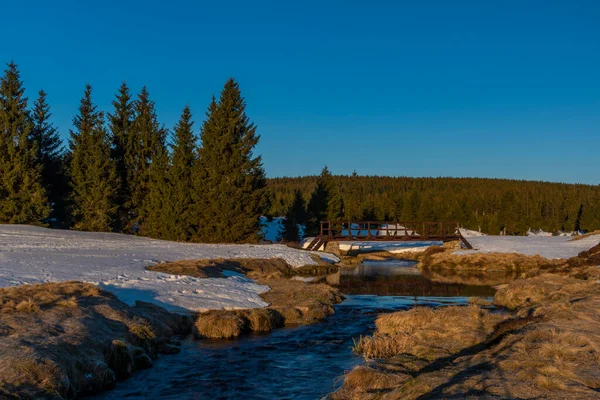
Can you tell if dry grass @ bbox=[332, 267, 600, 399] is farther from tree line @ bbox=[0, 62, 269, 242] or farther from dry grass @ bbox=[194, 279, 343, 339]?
tree line @ bbox=[0, 62, 269, 242]

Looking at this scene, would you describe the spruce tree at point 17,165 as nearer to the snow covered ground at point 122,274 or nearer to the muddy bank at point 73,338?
the snow covered ground at point 122,274

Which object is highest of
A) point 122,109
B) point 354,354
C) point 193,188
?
point 122,109

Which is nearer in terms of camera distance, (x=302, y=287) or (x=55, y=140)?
(x=302, y=287)

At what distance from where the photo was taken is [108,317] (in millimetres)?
13172

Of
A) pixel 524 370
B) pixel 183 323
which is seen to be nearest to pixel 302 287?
pixel 183 323

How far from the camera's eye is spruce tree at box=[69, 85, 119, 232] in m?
44.5

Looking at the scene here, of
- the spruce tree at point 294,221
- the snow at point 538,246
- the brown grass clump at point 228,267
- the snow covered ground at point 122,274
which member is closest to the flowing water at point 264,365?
the snow covered ground at point 122,274

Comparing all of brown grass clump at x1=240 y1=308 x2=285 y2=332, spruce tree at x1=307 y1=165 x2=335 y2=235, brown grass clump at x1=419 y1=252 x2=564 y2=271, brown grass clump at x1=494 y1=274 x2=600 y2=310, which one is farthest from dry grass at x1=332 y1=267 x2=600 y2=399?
spruce tree at x1=307 y1=165 x2=335 y2=235

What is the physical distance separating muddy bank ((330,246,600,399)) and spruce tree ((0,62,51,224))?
116 ft

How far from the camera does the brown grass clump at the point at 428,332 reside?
12.4 m

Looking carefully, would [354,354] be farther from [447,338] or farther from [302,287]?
[302,287]

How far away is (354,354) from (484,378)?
15.7 feet

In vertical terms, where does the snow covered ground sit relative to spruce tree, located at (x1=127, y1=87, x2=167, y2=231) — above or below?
below

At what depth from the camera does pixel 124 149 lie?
48.5 metres
